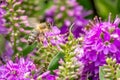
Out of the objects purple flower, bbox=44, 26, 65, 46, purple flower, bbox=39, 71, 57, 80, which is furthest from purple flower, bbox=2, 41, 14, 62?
purple flower, bbox=39, 71, 57, 80

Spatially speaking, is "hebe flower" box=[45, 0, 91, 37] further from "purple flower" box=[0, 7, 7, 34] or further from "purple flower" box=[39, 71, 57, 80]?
"purple flower" box=[39, 71, 57, 80]

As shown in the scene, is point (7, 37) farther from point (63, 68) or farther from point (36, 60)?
point (63, 68)

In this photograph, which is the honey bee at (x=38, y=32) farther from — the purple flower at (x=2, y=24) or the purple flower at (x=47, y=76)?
the purple flower at (x=47, y=76)

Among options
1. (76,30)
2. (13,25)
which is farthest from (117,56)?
(76,30)

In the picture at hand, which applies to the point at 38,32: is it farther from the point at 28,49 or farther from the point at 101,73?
the point at 101,73

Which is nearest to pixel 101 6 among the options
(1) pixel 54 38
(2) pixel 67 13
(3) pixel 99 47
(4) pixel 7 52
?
(2) pixel 67 13
